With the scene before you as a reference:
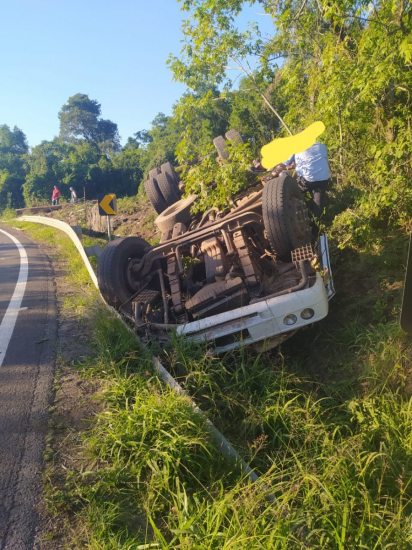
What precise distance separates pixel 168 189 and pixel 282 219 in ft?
11.2

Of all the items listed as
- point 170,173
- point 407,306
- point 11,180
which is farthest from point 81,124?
point 407,306

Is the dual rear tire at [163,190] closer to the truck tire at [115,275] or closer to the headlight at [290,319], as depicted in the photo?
the truck tire at [115,275]

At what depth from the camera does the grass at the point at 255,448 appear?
95.2 inches

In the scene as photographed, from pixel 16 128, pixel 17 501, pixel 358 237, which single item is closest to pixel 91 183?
pixel 358 237

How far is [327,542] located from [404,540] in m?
0.39

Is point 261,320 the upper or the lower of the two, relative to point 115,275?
lower

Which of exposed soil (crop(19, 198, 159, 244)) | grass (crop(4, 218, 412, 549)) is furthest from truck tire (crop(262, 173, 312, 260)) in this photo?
exposed soil (crop(19, 198, 159, 244))

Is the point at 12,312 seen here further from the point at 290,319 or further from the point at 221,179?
the point at 290,319

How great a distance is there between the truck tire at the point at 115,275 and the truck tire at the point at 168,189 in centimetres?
236

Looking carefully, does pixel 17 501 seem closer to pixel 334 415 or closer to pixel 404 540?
pixel 404 540

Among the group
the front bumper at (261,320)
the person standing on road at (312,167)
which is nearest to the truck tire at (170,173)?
the person standing on road at (312,167)

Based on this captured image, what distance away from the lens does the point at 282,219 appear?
4.76 m

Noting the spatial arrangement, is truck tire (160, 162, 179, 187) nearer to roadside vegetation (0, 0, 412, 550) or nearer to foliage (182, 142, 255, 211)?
roadside vegetation (0, 0, 412, 550)

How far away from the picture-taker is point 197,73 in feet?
29.9
